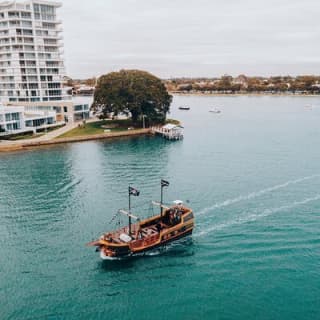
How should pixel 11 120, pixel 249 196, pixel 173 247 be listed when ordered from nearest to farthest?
pixel 173 247 < pixel 249 196 < pixel 11 120

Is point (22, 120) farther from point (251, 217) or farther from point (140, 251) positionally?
point (251, 217)

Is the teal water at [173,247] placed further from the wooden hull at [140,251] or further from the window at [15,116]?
the window at [15,116]

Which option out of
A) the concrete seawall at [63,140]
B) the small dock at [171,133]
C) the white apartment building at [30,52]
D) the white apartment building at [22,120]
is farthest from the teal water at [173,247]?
the white apartment building at [30,52]

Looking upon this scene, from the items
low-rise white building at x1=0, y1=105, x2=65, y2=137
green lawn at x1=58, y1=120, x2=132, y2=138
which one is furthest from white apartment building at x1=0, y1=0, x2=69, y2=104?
green lawn at x1=58, y1=120, x2=132, y2=138

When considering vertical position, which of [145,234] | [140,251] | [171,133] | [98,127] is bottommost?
[140,251]

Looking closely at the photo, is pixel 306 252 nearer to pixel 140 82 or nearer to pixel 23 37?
pixel 140 82

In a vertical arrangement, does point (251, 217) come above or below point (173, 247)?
above

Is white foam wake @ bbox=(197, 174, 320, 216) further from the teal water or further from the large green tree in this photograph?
the large green tree

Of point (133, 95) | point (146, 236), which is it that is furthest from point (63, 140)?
point (146, 236)
